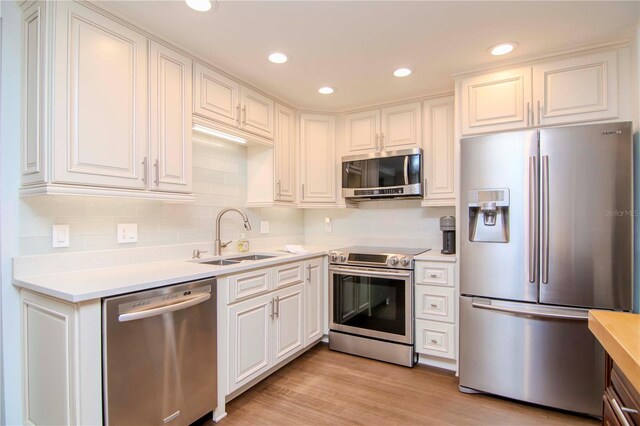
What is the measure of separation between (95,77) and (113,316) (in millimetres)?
1214

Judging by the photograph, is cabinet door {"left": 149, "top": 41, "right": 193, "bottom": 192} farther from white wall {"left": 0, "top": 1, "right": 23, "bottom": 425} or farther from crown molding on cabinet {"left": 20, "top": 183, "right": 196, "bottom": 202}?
white wall {"left": 0, "top": 1, "right": 23, "bottom": 425}

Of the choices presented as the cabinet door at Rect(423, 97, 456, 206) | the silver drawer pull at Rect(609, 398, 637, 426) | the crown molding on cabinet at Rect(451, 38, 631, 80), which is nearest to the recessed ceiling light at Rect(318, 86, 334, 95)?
the cabinet door at Rect(423, 97, 456, 206)

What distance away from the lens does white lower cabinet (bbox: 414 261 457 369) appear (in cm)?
254

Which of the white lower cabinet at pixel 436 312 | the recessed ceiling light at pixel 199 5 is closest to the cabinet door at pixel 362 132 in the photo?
the white lower cabinet at pixel 436 312

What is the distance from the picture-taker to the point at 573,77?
2.16 metres

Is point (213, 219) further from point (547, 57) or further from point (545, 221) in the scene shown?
point (547, 57)

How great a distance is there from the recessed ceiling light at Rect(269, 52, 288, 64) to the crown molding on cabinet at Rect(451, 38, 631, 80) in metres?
1.32

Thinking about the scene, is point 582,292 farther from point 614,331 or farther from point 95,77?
point 95,77

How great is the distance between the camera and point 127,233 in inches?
81.1

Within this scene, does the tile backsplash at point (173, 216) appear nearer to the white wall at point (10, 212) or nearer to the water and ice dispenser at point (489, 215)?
the white wall at point (10, 212)

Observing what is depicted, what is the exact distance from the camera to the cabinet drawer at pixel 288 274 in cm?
244

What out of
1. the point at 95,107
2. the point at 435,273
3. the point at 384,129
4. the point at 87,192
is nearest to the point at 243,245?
the point at 87,192

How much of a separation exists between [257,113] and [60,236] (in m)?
1.66

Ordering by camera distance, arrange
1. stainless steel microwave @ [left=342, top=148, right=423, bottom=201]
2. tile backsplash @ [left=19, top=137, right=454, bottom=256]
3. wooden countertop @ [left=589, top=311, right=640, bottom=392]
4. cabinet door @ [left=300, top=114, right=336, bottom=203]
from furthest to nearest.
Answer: cabinet door @ [left=300, top=114, right=336, bottom=203] → stainless steel microwave @ [left=342, top=148, right=423, bottom=201] → tile backsplash @ [left=19, top=137, right=454, bottom=256] → wooden countertop @ [left=589, top=311, right=640, bottom=392]
